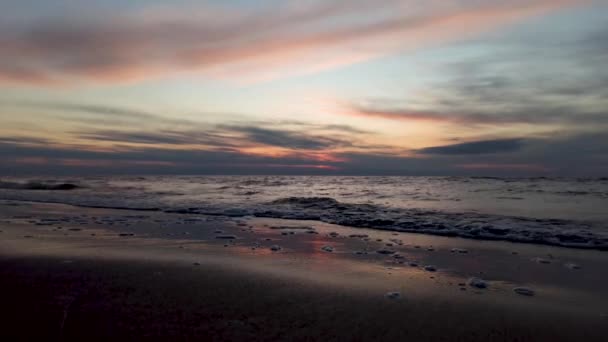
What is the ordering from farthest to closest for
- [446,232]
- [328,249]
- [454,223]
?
[454,223] → [446,232] → [328,249]

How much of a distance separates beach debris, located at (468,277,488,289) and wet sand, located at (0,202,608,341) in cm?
4

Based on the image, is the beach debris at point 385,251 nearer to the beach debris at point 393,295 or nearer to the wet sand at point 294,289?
the wet sand at point 294,289

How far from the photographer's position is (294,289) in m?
4.53

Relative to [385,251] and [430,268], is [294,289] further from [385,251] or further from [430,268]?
[385,251]

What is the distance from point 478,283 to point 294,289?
7.73 ft

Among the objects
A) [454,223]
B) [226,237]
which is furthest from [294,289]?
[454,223]

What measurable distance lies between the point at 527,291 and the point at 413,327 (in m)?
2.05

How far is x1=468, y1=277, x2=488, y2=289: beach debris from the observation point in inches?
190

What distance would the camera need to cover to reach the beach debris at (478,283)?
4836mm

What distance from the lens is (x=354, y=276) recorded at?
204 inches

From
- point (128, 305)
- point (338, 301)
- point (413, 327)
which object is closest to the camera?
point (413, 327)

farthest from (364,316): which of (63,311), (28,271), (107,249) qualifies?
(107,249)

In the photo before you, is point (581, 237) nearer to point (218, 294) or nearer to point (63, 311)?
point (218, 294)

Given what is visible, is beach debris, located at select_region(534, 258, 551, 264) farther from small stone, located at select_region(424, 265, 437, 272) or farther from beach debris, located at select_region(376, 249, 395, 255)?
beach debris, located at select_region(376, 249, 395, 255)
